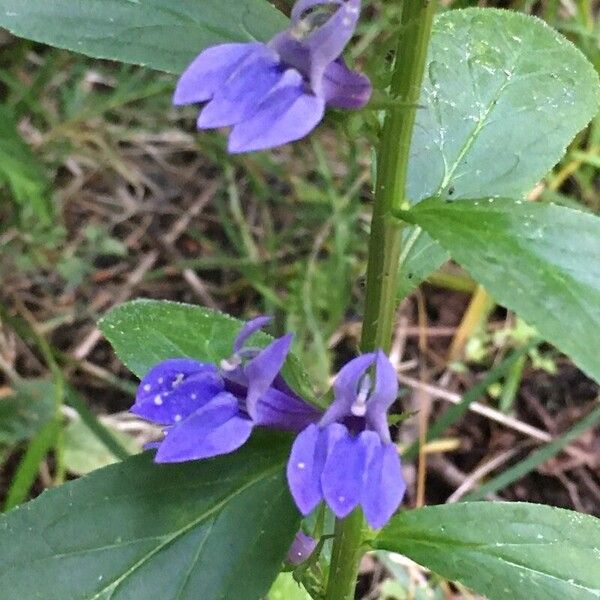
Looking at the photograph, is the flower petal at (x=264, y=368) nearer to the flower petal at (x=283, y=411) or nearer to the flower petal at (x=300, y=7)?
the flower petal at (x=283, y=411)

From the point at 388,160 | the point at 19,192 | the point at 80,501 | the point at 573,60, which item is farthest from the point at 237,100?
the point at 19,192

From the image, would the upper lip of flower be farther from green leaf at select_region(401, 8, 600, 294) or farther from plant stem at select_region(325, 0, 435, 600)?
green leaf at select_region(401, 8, 600, 294)

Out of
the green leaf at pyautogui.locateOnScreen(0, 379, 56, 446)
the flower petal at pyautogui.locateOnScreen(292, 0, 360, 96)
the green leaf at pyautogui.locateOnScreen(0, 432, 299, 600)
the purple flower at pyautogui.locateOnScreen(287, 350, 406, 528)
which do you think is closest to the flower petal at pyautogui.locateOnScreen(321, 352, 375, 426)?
the purple flower at pyautogui.locateOnScreen(287, 350, 406, 528)

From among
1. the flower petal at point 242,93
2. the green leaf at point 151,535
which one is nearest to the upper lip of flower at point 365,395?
the green leaf at point 151,535

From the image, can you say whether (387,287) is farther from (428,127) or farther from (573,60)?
(573,60)

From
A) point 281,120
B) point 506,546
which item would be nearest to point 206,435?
point 281,120
